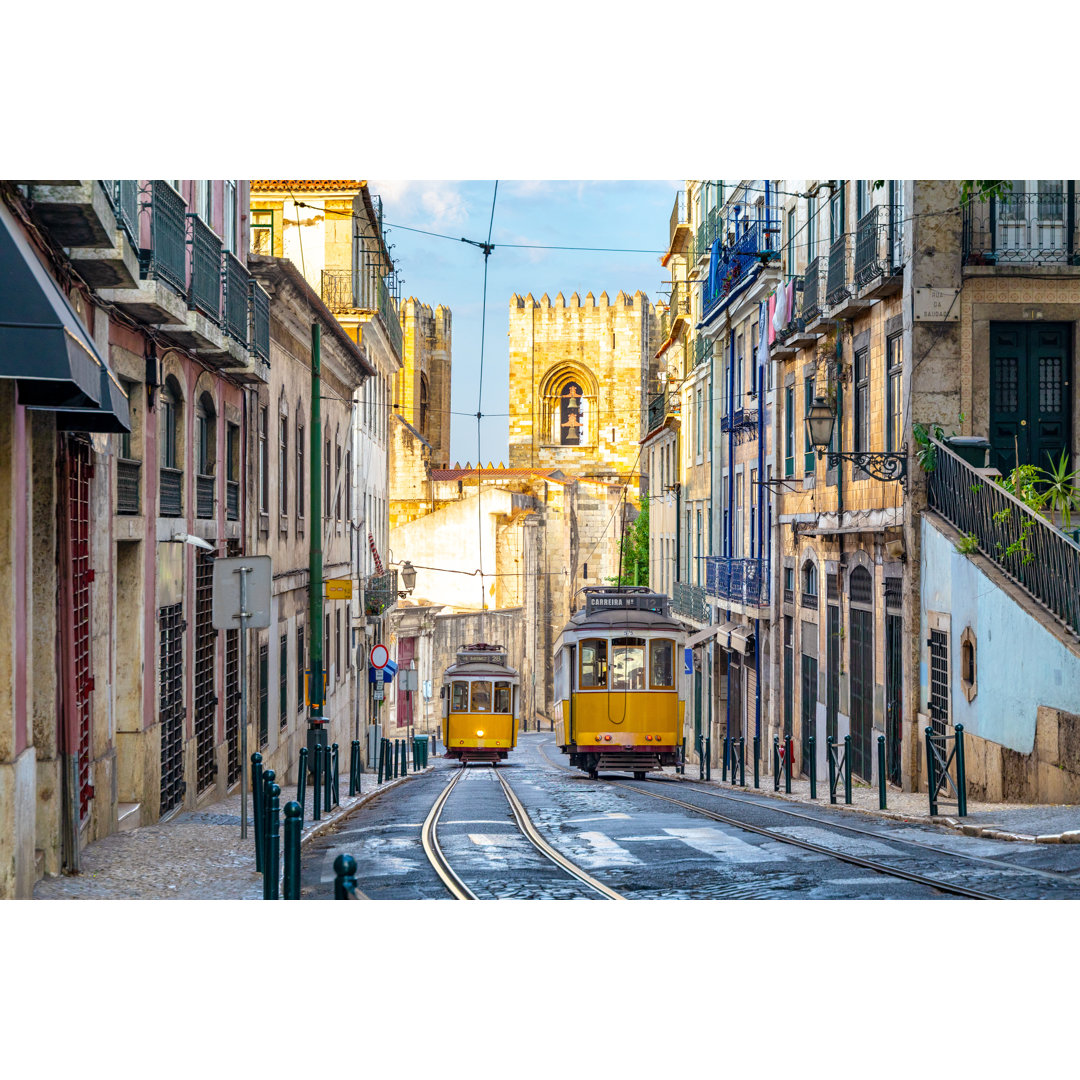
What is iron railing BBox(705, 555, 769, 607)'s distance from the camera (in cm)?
2791

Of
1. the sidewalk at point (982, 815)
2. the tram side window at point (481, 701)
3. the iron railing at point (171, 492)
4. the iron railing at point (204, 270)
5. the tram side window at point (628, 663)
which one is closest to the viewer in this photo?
the sidewalk at point (982, 815)

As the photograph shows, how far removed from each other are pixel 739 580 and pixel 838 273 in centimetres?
989

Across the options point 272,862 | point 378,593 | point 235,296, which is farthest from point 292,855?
point 378,593

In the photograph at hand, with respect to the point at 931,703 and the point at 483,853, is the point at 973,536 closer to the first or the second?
the point at 931,703

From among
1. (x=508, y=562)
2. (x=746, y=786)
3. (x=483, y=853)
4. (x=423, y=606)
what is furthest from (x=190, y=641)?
(x=508, y=562)

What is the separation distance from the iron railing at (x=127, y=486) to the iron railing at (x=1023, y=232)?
413 inches

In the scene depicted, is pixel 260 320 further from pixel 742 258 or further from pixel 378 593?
pixel 378 593

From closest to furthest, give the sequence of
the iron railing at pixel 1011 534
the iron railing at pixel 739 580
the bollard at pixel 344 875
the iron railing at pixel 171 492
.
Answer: the bollard at pixel 344 875 → the iron railing at pixel 1011 534 → the iron railing at pixel 171 492 → the iron railing at pixel 739 580

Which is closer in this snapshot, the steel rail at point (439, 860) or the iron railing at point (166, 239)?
the steel rail at point (439, 860)

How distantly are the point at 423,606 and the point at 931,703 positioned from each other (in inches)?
1247

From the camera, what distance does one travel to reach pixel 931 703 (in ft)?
56.9

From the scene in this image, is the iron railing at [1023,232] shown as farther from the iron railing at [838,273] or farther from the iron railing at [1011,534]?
the iron railing at [838,273]

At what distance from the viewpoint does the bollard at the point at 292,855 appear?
27.6 ft

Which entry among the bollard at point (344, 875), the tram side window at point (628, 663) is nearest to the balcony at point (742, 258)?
the tram side window at point (628, 663)
